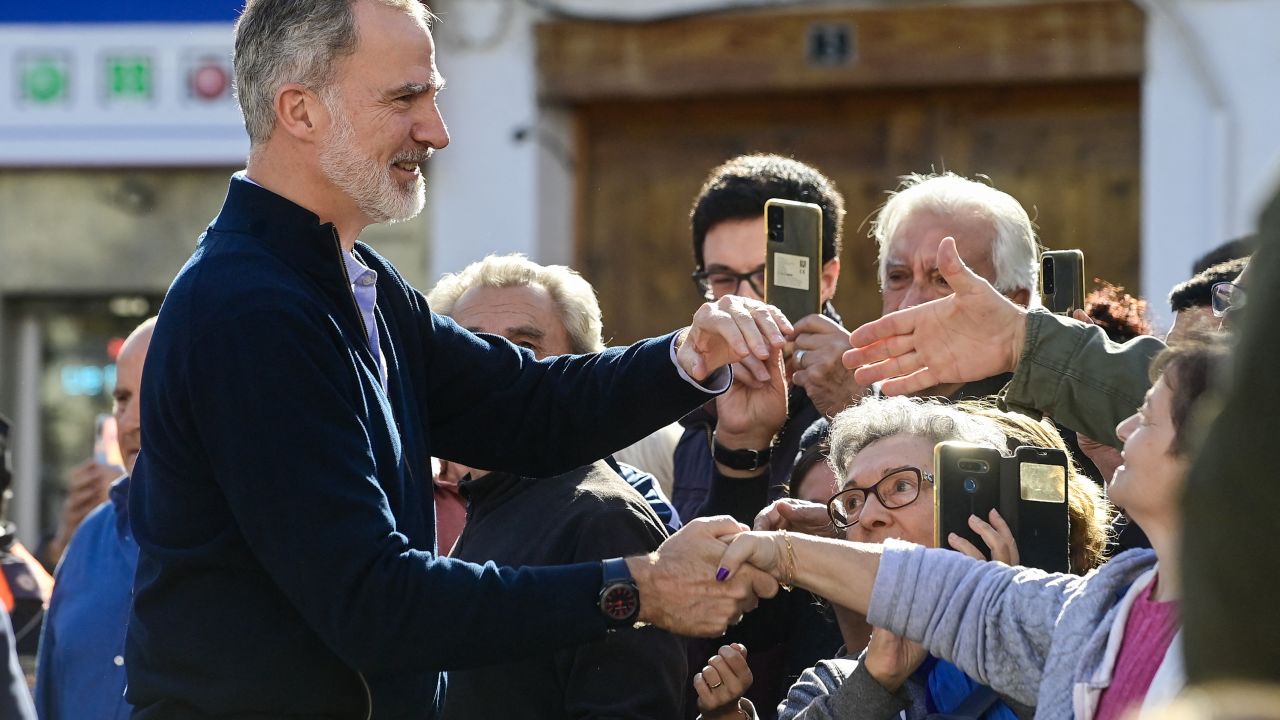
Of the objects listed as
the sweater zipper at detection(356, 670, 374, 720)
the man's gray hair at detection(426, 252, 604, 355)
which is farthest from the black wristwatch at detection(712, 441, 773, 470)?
the sweater zipper at detection(356, 670, 374, 720)

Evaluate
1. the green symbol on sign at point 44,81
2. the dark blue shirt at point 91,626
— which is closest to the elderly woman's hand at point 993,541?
the dark blue shirt at point 91,626

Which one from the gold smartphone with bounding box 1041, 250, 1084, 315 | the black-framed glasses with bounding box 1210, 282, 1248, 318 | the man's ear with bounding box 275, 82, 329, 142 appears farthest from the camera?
the gold smartphone with bounding box 1041, 250, 1084, 315

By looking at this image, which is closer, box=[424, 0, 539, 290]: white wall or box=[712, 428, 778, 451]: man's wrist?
box=[712, 428, 778, 451]: man's wrist

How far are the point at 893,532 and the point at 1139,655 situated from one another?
0.74m

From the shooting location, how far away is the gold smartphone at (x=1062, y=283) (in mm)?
3471

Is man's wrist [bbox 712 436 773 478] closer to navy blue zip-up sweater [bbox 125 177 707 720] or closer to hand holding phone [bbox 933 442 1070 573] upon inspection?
hand holding phone [bbox 933 442 1070 573]

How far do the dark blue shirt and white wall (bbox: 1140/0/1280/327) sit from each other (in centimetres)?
410

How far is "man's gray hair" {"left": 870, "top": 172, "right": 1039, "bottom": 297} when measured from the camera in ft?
12.3

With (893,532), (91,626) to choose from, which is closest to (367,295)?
(893,532)

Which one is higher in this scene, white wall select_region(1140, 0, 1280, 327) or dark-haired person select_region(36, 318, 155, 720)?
white wall select_region(1140, 0, 1280, 327)

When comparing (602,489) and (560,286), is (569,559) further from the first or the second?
(560,286)

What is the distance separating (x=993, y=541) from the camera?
2.72 metres

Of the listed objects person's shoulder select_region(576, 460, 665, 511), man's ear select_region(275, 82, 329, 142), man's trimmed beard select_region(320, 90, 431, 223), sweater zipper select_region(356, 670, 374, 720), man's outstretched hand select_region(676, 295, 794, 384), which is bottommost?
sweater zipper select_region(356, 670, 374, 720)

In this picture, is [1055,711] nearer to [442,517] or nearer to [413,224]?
[442,517]
